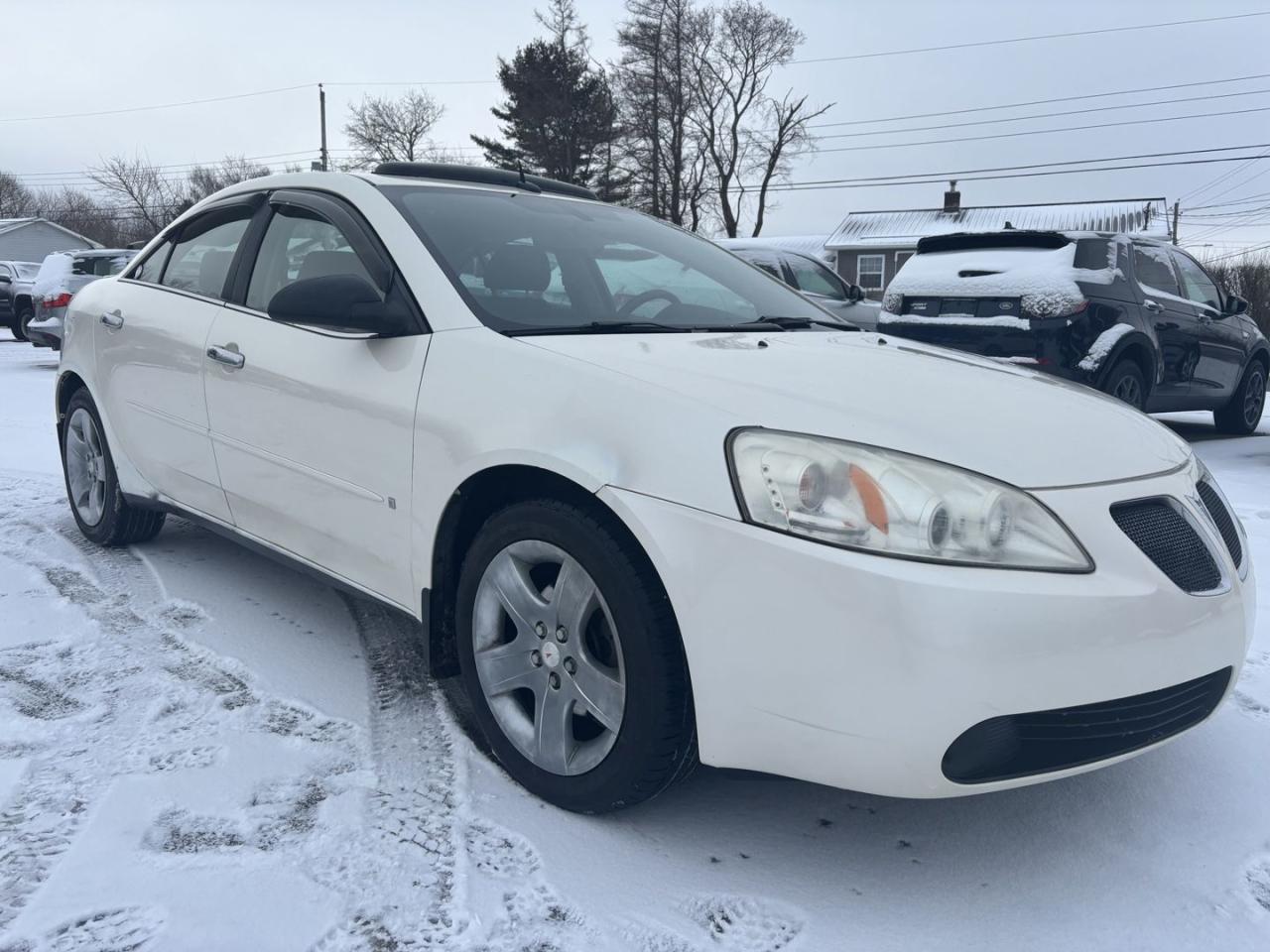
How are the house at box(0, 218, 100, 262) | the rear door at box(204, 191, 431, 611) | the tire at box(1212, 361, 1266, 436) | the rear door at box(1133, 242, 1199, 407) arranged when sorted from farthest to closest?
the house at box(0, 218, 100, 262) < the tire at box(1212, 361, 1266, 436) < the rear door at box(1133, 242, 1199, 407) < the rear door at box(204, 191, 431, 611)

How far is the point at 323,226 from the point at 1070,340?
5.25m

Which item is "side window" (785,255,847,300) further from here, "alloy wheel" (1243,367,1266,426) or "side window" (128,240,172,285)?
"side window" (128,240,172,285)

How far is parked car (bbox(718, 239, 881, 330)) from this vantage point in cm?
1029

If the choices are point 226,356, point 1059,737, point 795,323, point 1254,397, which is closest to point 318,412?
point 226,356

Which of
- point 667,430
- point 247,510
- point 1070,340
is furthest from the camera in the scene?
point 1070,340

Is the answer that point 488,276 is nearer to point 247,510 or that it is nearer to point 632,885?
point 247,510

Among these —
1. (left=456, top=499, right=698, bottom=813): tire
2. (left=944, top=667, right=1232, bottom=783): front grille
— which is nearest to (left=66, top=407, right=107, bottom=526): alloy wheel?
(left=456, top=499, right=698, bottom=813): tire

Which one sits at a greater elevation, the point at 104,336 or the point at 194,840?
the point at 104,336

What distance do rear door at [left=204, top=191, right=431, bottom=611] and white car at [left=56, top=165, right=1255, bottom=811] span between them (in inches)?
0.5

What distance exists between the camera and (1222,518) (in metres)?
2.44

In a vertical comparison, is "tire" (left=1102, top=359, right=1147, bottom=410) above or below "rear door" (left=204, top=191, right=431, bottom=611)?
below

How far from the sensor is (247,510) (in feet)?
10.9

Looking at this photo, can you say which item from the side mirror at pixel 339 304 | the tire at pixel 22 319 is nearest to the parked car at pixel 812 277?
the side mirror at pixel 339 304

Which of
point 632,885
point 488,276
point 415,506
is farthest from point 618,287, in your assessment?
point 632,885
